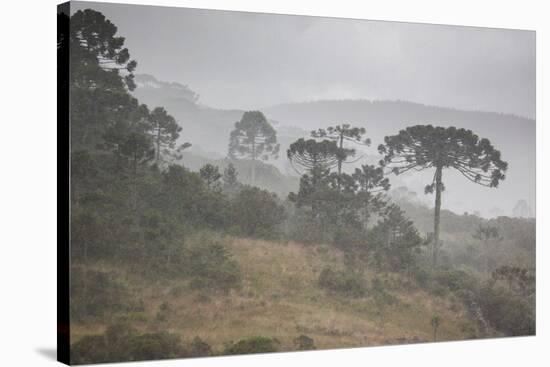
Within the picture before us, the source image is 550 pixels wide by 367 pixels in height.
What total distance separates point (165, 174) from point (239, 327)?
6.95 ft

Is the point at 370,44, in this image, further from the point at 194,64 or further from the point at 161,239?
the point at 161,239

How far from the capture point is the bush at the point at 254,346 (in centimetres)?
1288

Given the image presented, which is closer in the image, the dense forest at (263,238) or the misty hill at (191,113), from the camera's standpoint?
the dense forest at (263,238)

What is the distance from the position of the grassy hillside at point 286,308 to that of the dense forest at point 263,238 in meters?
0.02

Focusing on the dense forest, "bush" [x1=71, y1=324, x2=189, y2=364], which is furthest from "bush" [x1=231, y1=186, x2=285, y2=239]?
"bush" [x1=71, y1=324, x2=189, y2=364]

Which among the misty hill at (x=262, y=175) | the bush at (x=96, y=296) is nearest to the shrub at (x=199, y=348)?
the bush at (x=96, y=296)

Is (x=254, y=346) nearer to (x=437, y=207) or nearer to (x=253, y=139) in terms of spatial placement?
(x=253, y=139)

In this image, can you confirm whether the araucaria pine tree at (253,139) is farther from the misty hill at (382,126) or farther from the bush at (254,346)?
the bush at (254,346)

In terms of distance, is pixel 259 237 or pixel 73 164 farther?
pixel 259 237

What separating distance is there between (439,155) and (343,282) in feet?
7.77

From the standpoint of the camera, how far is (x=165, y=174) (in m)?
12.8

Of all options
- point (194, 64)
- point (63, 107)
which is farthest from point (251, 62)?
point (63, 107)

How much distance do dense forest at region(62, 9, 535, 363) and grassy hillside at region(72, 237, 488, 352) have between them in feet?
0.06

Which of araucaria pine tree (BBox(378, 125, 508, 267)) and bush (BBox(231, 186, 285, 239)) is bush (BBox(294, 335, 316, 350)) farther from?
araucaria pine tree (BBox(378, 125, 508, 267))
